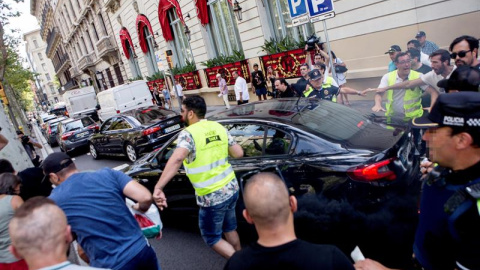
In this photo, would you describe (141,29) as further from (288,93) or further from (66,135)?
(288,93)

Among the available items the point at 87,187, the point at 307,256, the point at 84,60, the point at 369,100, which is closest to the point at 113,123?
the point at 369,100

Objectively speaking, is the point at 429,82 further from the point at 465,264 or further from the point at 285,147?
the point at 465,264

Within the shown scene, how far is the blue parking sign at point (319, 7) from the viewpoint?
216 inches

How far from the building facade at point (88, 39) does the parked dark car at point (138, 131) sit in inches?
835

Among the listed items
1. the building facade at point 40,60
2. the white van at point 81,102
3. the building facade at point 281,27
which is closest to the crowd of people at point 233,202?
the building facade at point 281,27

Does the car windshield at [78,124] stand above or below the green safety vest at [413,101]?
above

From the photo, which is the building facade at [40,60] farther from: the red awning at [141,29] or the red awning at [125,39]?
the red awning at [141,29]

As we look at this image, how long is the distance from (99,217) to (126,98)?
1549cm

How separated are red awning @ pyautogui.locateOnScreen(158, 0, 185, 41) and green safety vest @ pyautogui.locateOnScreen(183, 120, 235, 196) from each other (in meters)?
15.4

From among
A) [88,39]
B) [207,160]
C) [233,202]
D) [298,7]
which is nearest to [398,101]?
[298,7]

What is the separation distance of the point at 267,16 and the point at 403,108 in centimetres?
898

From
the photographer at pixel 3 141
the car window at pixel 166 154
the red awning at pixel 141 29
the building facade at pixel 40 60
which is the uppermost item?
the building facade at pixel 40 60

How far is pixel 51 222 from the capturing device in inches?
68.1

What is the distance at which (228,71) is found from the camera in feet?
48.9
